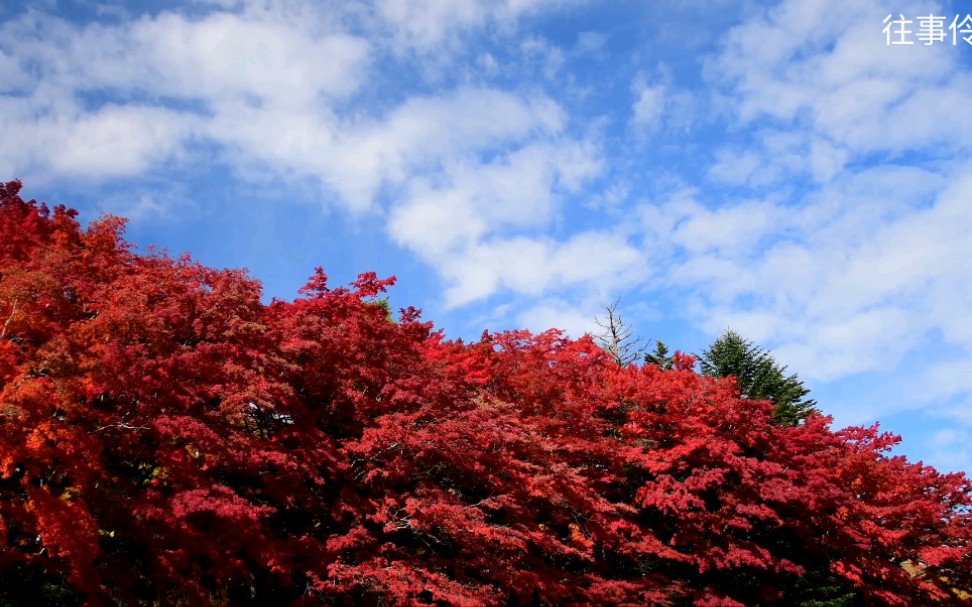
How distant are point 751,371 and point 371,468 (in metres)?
38.3

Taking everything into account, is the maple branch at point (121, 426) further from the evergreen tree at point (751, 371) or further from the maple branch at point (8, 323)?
the evergreen tree at point (751, 371)

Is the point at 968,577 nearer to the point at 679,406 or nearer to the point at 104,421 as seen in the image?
the point at 679,406

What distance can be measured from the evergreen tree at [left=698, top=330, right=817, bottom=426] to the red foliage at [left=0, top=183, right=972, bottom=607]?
2247cm

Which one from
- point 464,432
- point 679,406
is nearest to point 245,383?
point 464,432

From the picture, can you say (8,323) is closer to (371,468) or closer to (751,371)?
(371,468)

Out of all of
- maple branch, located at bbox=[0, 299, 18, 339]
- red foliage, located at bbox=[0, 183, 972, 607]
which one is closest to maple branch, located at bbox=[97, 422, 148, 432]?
red foliage, located at bbox=[0, 183, 972, 607]

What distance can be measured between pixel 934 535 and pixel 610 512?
1177 cm

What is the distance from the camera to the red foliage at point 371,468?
36.8 feet

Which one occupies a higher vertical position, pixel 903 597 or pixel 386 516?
pixel 903 597

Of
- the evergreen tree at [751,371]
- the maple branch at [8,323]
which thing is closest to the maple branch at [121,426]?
the maple branch at [8,323]

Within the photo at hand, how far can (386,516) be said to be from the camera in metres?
13.7

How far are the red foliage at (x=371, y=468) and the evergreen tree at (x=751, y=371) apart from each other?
22.5 meters

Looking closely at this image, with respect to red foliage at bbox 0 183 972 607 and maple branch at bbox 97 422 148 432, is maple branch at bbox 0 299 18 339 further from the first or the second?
maple branch at bbox 97 422 148 432

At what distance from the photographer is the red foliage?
11.2m
